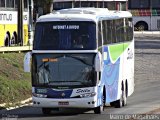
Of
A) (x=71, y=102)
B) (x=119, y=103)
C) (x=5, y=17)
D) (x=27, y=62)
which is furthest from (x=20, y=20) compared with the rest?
(x=71, y=102)

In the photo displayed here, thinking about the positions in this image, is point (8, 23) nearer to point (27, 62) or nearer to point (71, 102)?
point (27, 62)

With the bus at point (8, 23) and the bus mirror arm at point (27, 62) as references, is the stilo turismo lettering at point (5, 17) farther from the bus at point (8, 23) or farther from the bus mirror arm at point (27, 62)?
the bus mirror arm at point (27, 62)

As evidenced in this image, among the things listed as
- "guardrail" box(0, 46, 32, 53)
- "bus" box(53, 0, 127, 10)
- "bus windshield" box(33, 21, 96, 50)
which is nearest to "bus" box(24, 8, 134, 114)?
"bus windshield" box(33, 21, 96, 50)

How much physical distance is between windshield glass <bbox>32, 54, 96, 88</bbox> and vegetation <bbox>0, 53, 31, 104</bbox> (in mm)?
4449

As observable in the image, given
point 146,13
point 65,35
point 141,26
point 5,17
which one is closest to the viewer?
point 65,35

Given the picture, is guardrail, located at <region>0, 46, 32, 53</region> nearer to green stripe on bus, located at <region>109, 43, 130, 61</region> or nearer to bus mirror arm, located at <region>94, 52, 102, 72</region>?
green stripe on bus, located at <region>109, 43, 130, 61</region>

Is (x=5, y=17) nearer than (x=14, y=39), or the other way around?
(x=5, y=17)

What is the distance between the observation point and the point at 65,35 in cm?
→ 2088

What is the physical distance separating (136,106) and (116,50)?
220 cm

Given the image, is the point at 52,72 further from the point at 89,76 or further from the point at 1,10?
the point at 1,10

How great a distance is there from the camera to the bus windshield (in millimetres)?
20719

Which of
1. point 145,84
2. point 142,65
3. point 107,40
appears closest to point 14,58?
point 145,84

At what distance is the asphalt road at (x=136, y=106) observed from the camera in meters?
20.2

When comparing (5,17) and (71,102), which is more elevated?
(5,17)
